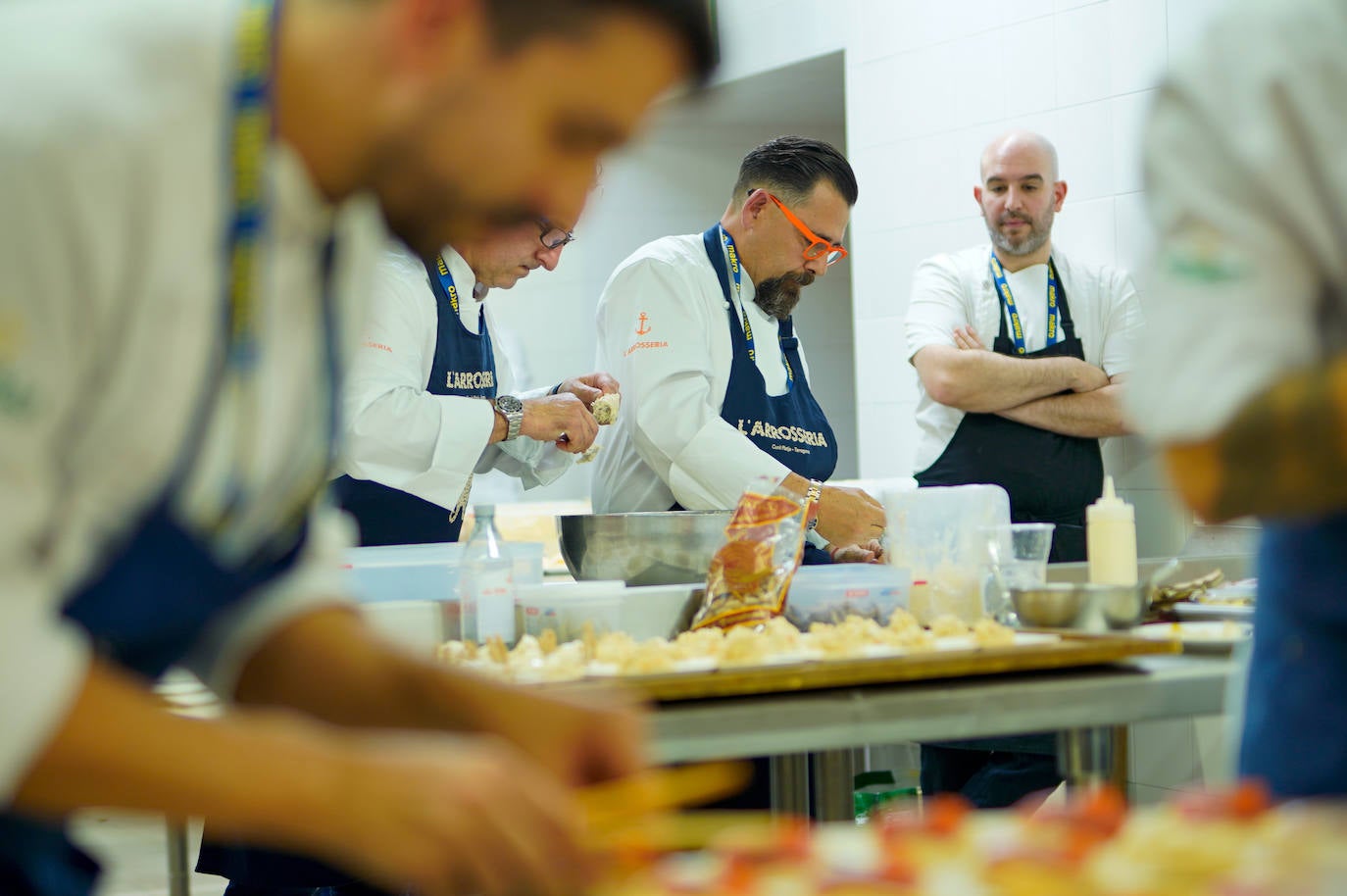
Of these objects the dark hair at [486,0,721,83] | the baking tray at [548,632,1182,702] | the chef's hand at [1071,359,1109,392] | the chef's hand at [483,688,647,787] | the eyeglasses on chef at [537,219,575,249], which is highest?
the eyeglasses on chef at [537,219,575,249]

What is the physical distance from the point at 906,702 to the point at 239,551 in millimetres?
1175

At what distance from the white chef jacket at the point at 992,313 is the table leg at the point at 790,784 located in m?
2.24

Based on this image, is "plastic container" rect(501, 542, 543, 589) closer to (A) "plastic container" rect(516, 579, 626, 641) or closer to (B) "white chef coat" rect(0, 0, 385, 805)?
(A) "plastic container" rect(516, 579, 626, 641)

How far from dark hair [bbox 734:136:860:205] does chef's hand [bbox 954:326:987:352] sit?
2.73 ft

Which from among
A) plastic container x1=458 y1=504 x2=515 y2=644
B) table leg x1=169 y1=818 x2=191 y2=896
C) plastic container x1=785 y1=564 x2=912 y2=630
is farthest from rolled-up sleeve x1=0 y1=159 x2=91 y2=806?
table leg x1=169 y1=818 x2=191 y2=896

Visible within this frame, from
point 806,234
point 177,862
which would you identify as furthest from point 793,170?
point 177,862

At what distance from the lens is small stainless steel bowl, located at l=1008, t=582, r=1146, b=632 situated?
2320mm

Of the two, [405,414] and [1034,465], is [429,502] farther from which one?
[1034,465]

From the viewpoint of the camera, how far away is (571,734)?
1.07m

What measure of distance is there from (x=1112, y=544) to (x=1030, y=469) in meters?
1.55

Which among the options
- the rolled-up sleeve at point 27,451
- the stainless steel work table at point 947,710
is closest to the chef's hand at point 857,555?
the stainless steel work table at point 947,710

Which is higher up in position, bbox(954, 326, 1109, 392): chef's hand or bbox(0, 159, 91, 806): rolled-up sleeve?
bbox(954, 326, 1109, 392): chef's hand

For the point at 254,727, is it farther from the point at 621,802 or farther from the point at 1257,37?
the point at 1257,37

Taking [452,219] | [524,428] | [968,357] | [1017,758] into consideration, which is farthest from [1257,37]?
[968,357]
